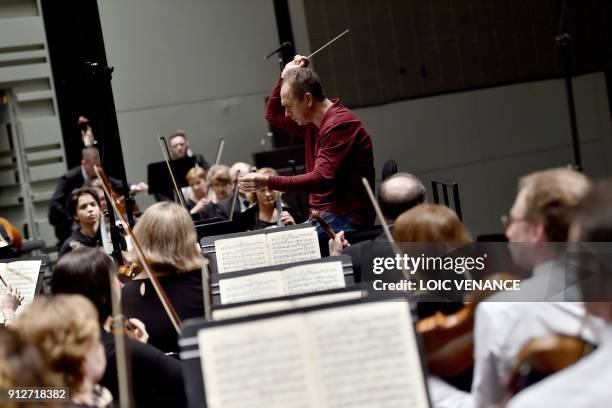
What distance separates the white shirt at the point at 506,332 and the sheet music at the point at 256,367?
1.26ft

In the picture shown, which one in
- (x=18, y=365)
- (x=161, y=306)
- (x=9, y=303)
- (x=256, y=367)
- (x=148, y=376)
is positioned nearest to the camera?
(x=18, y=365)

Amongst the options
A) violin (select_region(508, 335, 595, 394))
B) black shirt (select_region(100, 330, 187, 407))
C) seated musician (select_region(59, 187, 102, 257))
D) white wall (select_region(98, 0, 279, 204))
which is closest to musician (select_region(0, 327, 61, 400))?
black shirt (select_region(100, 330, 187, 407))

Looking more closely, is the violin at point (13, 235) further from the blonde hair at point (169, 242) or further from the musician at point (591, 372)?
the musician at point (591, 372)

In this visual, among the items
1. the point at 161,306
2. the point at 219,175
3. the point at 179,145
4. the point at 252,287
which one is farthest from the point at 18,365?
the point at 179,145

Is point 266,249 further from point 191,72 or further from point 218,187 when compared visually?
point 191,72

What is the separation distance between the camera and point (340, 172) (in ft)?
12.8

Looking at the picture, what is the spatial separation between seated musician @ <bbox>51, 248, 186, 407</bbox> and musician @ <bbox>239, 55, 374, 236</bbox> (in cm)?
139

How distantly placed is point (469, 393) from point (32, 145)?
6087mm

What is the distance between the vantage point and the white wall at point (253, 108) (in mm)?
7203

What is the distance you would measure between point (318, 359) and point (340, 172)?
2.19 metres

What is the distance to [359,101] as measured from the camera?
24.8 feet

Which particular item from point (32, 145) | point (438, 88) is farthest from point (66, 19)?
point (438, 88)

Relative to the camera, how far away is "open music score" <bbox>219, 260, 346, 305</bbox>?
8.70ft

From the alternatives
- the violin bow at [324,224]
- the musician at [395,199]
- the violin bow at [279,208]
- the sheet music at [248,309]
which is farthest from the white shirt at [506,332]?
the violin bow at [279,208]
